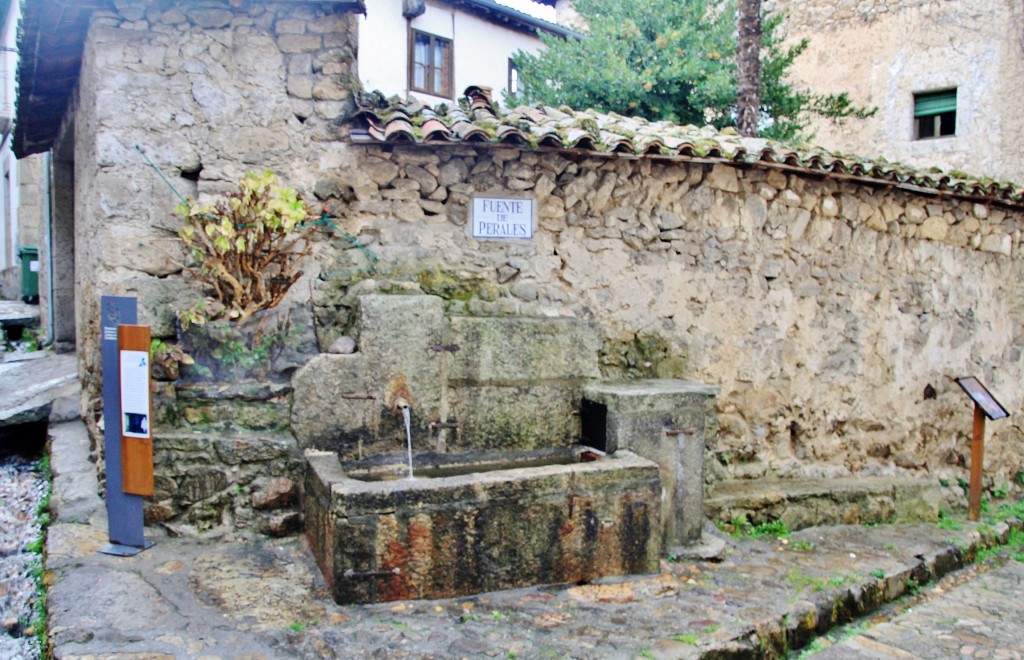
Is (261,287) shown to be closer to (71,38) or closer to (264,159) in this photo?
(264,159)

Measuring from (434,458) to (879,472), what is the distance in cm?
374

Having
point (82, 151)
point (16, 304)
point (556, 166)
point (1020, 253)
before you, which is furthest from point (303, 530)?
point (16, 304)

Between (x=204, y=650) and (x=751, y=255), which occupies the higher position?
(x=751, y=255)

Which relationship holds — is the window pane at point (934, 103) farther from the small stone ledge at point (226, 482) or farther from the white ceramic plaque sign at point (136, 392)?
the white ceramic plaque sign at point (136, 392)

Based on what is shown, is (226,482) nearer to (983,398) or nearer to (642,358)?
(642,358)

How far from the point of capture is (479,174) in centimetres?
497

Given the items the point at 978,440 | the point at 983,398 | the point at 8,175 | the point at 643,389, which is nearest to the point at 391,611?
the point at 643,389

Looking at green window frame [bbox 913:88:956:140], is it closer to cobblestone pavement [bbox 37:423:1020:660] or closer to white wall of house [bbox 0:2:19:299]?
cobblestone pavement [bbox 37:423:1020:660]

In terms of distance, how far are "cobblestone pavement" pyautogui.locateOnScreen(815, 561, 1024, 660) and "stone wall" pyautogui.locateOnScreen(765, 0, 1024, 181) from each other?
9.48 metres

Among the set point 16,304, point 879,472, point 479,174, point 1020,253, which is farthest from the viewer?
point 16,304

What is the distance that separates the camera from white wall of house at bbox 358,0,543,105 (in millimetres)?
13672

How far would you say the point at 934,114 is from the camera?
1367cm

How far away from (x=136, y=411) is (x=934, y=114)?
45.6 feet

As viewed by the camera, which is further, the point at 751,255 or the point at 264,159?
the point at 751,255
